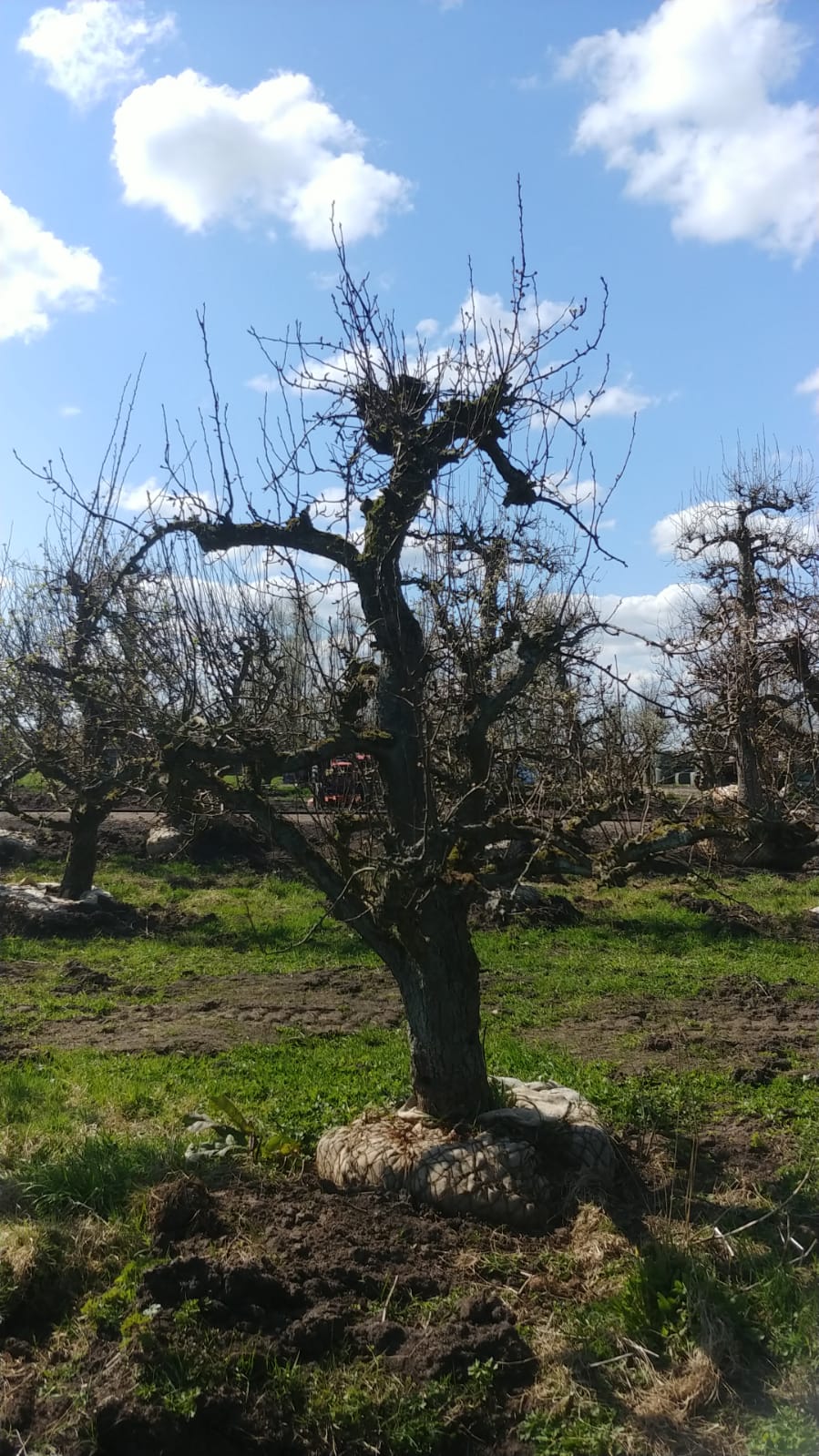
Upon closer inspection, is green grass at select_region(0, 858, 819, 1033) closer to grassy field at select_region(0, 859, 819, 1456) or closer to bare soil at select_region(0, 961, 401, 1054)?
bare soil at select_region(0, 961, 401, 1054)

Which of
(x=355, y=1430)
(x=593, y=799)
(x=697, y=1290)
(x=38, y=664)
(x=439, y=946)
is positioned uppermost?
(x=38, y=664)

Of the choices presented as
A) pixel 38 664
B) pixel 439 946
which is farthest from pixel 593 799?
pixel 38 664

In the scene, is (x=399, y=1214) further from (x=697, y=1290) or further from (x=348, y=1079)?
(x=348, y=1079)

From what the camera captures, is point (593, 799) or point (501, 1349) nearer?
point (501, 1349)

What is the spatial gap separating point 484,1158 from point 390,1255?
69 cm

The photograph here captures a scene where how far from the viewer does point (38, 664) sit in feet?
20.3

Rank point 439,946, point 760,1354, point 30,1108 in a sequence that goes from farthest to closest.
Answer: point 30,1108
point 439,946
point 760,1354

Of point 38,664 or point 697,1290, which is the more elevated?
point 38,664

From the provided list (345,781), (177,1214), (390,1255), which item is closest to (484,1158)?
(390,1255)

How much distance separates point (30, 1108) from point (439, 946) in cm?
278

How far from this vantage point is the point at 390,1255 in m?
4.29

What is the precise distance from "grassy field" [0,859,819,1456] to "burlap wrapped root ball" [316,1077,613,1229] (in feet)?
0.47

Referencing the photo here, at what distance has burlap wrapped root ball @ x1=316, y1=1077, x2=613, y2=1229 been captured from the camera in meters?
4.70

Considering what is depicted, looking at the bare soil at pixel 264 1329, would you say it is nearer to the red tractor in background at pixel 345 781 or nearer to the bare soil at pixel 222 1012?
the red tractor in background at pixel 345 781
